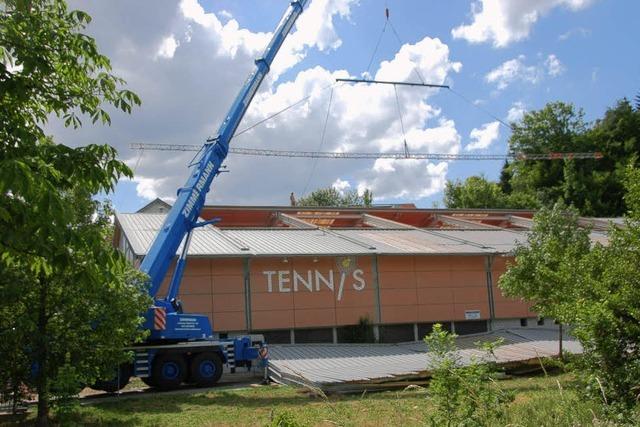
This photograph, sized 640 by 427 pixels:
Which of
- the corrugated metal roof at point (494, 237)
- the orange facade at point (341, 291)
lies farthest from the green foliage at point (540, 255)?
the corrugated metal roof at point (494, 237)

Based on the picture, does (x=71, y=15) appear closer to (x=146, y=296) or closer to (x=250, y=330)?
(x=146, y=296)

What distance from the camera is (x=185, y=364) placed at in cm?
1872

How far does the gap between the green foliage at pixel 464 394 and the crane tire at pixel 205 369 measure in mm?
13589

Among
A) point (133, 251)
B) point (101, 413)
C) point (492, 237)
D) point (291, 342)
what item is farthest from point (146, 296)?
point (492, 237)

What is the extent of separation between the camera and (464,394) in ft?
19.8

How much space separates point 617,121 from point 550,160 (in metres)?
7.72

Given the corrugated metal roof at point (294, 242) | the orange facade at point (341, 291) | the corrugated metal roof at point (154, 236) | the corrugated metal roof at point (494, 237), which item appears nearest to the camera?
the corrugated metal roof at point (154, 236)

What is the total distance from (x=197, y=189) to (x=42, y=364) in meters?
7.89

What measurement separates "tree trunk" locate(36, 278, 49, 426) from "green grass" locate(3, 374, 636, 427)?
63 cm

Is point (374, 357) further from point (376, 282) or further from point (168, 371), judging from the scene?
point (168, 371)

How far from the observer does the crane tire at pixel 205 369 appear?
18750 mm

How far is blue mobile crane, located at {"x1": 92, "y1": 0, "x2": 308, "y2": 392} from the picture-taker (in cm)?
1778

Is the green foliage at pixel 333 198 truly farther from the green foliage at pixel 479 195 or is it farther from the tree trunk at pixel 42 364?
the tree trunk at pixel 42 364

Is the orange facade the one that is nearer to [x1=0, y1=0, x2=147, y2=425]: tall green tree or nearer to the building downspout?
the building downspout
